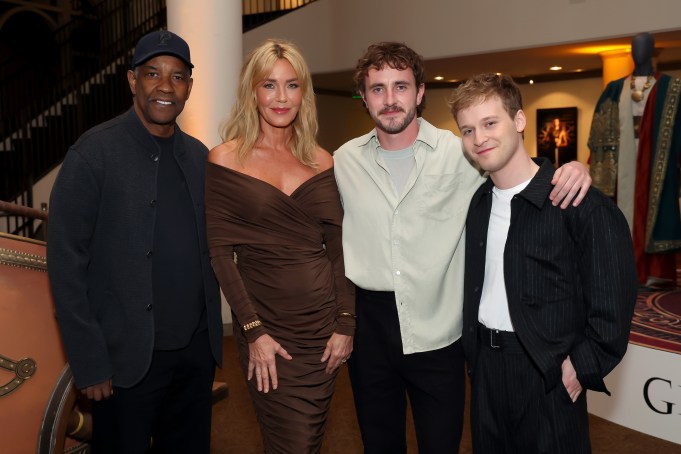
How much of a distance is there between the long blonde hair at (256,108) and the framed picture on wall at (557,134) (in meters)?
10.7

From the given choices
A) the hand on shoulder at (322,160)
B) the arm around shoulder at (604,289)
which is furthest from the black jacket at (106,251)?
the arm around shoulder at (604,289)

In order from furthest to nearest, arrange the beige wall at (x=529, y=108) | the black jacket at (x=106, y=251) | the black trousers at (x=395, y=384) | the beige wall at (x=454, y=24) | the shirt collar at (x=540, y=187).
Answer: the beige wall at (x=529, y=108) < the beige wall at (x=454, y=24) < the black trousers at (x=395, y=384) < the black jacket at (x=106, y=251) < the shirt collar at (x=540, y=187)

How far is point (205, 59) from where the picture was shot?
221 inches

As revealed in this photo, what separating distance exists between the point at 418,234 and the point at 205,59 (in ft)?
12.4

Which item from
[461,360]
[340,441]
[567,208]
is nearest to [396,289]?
[461,360]

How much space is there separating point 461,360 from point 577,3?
7.30 metres

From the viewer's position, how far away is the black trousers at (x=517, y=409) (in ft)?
6.75

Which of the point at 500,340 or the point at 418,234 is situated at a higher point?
the point at 418,234

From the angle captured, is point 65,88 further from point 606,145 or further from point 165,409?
point 165,409

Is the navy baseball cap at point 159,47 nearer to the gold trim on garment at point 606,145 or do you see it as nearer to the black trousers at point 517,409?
the black trousers at point 517,409

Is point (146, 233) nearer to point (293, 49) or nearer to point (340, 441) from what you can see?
point (293, 49)

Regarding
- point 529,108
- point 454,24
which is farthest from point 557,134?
point 454,24

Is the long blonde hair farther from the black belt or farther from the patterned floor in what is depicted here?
the patterned floor

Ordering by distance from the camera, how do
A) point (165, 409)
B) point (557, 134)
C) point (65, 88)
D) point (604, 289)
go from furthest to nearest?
point (557, 134), point (65, 88), point (165, 409), point (604, 289)
